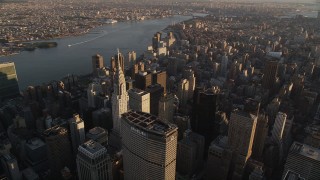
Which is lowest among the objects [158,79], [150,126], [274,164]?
[274,164]

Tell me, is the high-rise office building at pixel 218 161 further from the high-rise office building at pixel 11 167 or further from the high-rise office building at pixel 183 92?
the high-rise office building at pixel 11 167

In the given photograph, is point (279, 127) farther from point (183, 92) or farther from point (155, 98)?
point (183, 92)

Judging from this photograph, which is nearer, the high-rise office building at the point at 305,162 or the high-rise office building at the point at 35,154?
the high-rise office building at the point at 305,162

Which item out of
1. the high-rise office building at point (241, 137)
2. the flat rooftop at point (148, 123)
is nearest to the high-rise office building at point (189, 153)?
the high-rise office building at point (241, 137)

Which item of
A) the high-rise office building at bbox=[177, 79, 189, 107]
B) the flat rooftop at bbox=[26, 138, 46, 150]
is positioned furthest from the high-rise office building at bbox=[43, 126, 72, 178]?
the high-rise office building at bbox=[177, 79, 189, 107]

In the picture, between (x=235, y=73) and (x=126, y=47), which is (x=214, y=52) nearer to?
(x=235, y=73)

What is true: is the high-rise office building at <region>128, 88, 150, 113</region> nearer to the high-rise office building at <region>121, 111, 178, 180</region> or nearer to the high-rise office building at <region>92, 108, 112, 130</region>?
the high-rise office building at <region>92, 108, 112, 130</region>

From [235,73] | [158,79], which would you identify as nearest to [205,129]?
[158,79]
